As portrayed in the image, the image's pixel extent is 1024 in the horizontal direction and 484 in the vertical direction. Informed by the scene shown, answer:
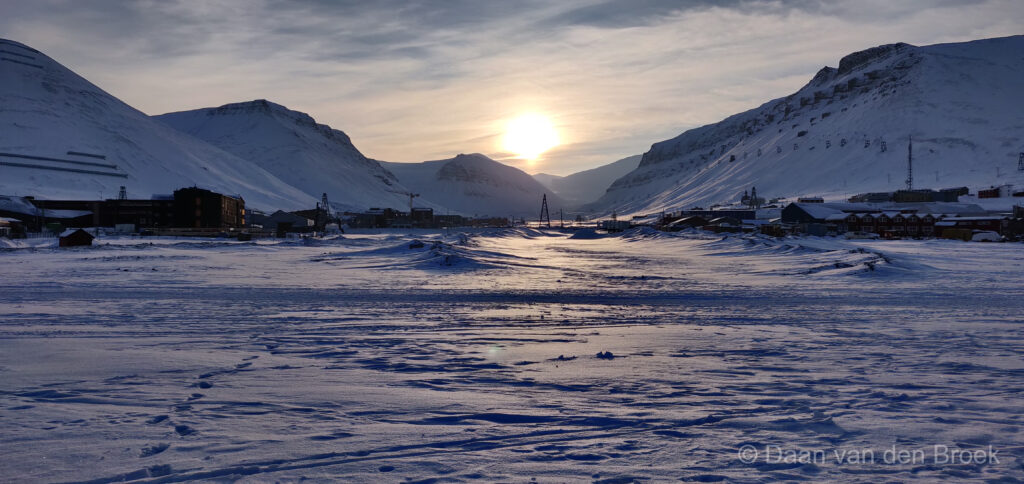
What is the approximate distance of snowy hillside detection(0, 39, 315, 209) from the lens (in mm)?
142250

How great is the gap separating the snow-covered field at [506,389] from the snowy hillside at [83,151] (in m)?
141

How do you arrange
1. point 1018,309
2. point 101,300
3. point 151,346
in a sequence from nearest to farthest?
point 151,346, point 1018,309, point 101,300

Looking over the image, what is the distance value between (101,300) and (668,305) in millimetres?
15119

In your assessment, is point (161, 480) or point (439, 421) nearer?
point (161, 480)

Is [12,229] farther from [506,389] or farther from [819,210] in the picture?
[819,210]

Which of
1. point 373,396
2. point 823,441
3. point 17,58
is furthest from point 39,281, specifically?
point 17,58

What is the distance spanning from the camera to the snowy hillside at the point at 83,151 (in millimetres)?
142250

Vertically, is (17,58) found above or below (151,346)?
above

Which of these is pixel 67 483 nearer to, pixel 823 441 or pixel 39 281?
pixel 823 441

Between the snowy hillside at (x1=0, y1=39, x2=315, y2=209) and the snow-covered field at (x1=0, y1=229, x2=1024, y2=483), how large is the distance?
14066cm

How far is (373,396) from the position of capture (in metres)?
7.08

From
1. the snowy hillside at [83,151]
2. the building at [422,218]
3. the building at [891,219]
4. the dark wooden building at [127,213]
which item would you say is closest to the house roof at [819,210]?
the building at [891,219]

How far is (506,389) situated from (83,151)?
192 m

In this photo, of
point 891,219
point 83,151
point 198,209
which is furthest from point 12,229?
point 83,151
